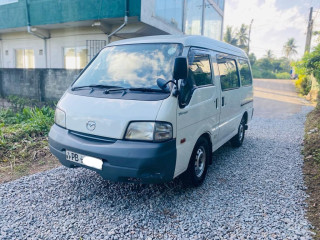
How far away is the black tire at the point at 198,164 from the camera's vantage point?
3248mm

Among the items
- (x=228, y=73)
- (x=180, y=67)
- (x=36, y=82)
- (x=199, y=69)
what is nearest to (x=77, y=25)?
(x=36, y=82)

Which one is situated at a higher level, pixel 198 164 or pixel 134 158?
pixel 134 158

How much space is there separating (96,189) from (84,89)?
1.38 meters

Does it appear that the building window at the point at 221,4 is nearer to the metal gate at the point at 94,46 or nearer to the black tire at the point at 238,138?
the metal gate at the point at 94,46

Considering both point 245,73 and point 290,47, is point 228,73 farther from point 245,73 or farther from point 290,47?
point 290,47

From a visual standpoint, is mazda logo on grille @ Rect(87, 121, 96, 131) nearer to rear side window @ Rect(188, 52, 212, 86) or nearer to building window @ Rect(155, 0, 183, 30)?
rear side window @ Rect(188, 52, 212, 86)

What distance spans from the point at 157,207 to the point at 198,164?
88cm

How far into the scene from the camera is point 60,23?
9391 mm

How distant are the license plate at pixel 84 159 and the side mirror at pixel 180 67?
1288mm

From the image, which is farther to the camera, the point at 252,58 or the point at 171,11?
the point at 252,58

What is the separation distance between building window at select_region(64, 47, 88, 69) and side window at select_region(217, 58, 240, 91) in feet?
24.4

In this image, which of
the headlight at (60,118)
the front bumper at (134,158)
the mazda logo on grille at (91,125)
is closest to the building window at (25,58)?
the headlight at (60,118)

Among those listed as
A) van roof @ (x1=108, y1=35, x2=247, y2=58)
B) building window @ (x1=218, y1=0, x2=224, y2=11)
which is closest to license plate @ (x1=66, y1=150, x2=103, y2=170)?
van roof @ (x1=108, y1=35, x2=247, y2=58)

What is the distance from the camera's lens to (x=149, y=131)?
2619 millimetres
